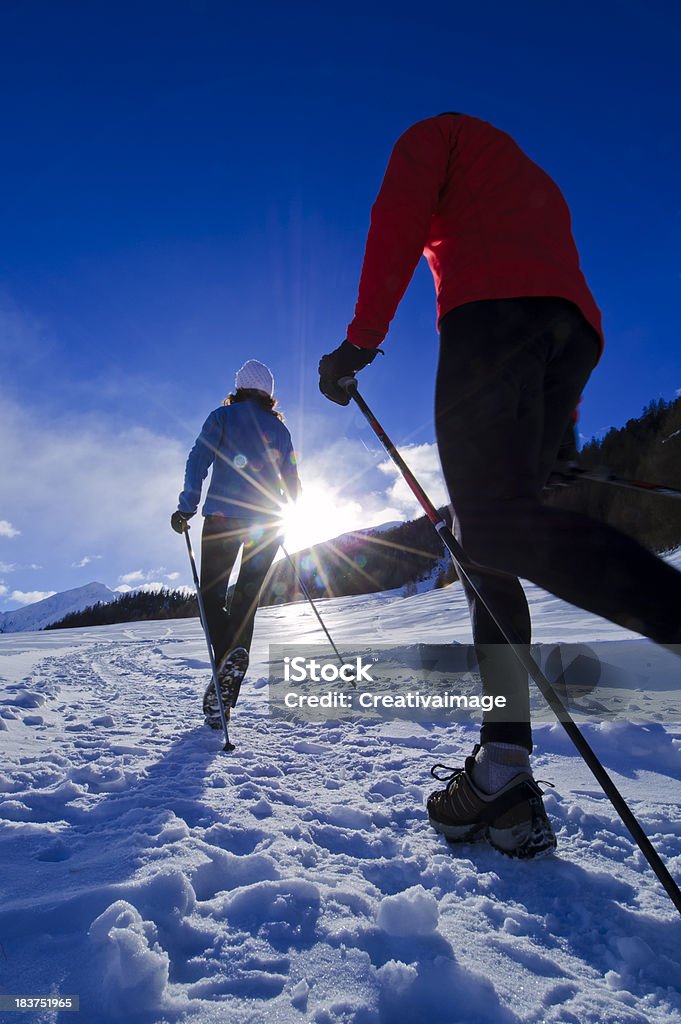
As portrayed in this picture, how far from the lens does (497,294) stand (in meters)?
1.41

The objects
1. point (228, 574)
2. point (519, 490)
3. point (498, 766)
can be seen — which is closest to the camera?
point (519, 490)

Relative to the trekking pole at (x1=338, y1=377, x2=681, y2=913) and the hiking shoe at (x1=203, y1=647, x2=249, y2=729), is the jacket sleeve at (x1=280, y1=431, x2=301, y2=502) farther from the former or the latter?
the trekking pole at (x1=338, y1=377, x2=681, y2=913)

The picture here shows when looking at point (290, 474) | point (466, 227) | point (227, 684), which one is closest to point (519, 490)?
point (466, 227)

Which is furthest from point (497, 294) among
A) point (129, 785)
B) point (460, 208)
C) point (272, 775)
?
point (129, 785)

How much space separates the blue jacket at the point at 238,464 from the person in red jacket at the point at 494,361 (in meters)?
1.90

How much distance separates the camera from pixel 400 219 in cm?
148

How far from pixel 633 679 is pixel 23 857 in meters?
3.51

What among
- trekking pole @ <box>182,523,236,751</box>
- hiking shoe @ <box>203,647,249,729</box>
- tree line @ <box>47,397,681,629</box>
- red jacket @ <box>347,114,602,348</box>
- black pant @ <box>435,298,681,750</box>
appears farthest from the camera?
tree line @ <box>47,397,681,629</box>

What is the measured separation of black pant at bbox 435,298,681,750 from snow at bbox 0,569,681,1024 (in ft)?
1.33

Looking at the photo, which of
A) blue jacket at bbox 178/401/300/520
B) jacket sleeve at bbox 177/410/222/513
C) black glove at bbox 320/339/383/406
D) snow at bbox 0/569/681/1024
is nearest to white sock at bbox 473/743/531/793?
snow at bbox 0/569/681/1024

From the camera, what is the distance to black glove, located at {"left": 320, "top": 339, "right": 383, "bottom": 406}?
5.40ft

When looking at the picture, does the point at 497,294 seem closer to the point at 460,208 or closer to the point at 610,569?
the point at 460,208

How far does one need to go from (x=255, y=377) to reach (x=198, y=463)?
0.90 meters

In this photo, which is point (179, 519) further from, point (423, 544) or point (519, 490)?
point (423, 544)
